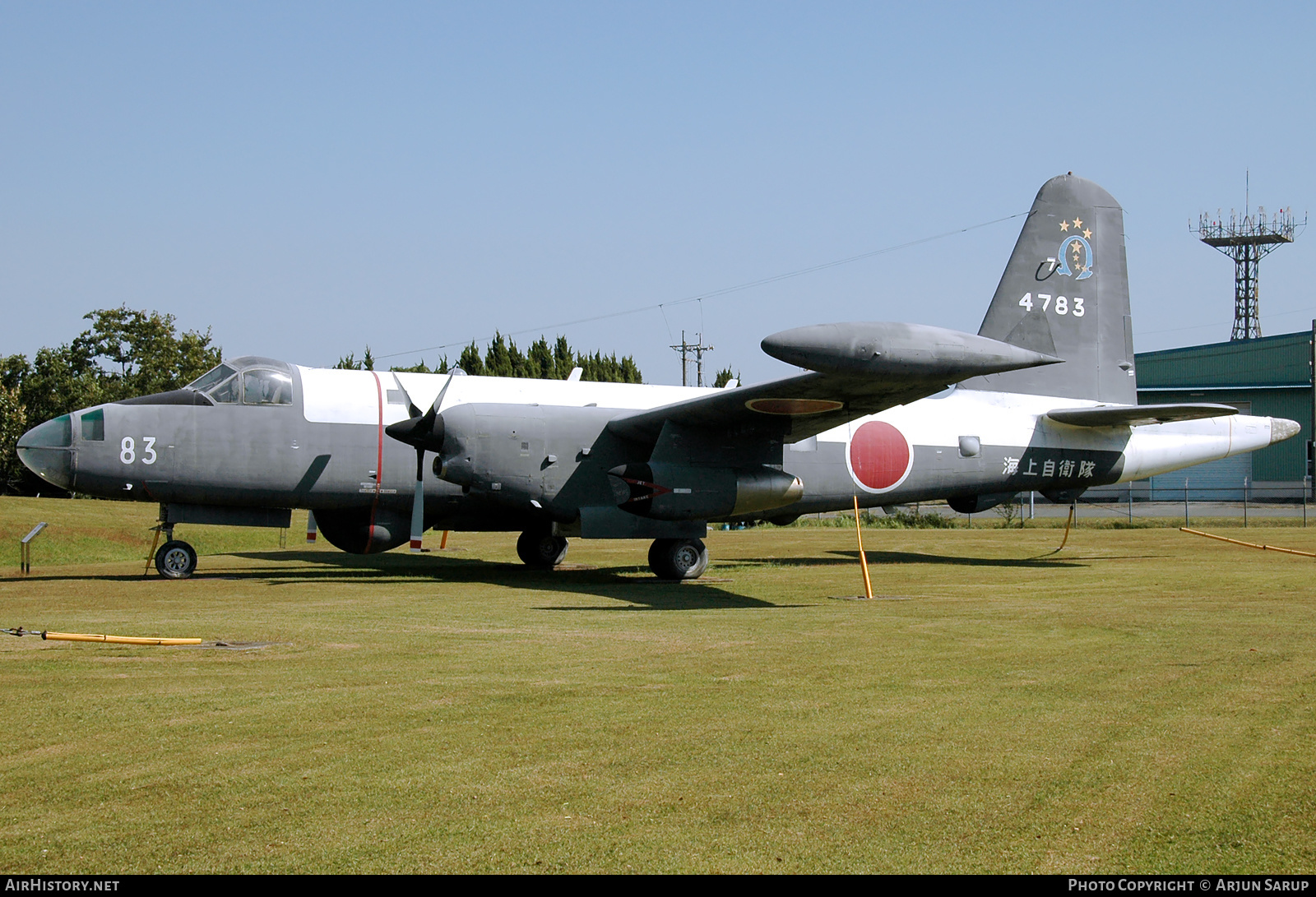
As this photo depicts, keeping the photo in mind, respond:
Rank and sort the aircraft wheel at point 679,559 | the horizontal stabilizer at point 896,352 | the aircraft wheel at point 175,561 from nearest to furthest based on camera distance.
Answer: the horizontal stabilizer at point 896,352 < the aircraft wheel at point 175,561 < the aircraft wheel at point 679,559

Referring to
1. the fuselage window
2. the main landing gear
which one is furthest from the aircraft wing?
the fuselage window

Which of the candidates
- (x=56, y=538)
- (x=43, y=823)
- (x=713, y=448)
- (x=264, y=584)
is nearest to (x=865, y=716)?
(x=43, y=823)

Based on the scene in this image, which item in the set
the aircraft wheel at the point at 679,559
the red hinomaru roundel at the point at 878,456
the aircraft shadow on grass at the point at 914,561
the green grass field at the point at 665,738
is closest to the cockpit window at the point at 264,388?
the green grass field at the point at 665,738

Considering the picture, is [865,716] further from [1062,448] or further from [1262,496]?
[1262,496]

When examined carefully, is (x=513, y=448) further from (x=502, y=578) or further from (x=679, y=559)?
(x=679, y=559)

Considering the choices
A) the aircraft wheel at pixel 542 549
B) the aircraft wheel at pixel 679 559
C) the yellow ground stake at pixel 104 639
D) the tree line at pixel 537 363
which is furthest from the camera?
the tree line at pixel 537 363

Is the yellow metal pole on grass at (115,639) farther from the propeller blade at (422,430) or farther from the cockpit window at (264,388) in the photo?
the cockpit window at (264,388)

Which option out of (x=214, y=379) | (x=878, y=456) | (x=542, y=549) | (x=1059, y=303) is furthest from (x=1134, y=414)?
(x=214, y=379)

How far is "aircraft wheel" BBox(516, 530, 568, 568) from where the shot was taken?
22.8 meters

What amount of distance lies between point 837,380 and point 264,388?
10.2 metres

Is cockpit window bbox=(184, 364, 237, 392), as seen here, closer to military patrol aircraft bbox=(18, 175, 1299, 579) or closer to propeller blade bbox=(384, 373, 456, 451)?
military patrol aircraft bbox=(18, 175, 1299, 579)

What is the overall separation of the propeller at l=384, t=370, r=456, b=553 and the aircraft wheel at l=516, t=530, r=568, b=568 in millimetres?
3758

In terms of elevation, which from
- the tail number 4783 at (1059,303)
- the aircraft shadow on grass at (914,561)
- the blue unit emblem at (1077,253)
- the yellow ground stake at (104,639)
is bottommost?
the aircraft shadow on grass at (914,561)

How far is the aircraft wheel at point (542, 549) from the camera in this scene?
74.9ft
